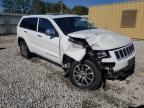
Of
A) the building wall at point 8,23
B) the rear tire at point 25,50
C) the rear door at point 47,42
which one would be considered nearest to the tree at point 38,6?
the building wall at point 8,23

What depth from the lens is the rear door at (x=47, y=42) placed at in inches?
248

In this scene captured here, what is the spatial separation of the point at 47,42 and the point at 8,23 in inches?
614

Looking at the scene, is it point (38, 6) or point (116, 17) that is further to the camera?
point (38, 6)

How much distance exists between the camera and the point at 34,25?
7719 millimetres

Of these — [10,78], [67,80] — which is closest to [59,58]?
[67,80]

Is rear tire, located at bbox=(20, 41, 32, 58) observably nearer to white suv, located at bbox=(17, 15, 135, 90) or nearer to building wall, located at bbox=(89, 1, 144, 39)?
white suv, located at bbox=(17, 15, 135, 90)

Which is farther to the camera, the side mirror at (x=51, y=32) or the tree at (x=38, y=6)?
the tree at (x=38, y=6)

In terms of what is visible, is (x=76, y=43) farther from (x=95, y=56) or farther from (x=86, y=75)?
(x=86, y=75)

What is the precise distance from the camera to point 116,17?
1742cm

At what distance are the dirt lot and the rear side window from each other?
1647mm

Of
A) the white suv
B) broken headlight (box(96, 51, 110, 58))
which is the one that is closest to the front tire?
the white suv

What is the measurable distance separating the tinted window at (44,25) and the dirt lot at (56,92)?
1353 millimetres

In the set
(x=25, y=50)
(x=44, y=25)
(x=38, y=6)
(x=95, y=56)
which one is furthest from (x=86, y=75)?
(x=38, y=6)

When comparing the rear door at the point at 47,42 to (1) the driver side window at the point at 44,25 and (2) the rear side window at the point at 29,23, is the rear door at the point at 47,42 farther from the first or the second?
(2) the rear side window at the point at 29,23
